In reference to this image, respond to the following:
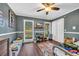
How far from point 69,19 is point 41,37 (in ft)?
3.91

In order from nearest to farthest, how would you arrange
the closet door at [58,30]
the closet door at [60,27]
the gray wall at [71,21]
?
the gray wall at [71,21]
the closet door at [58,30]
the closet door at [60,27]

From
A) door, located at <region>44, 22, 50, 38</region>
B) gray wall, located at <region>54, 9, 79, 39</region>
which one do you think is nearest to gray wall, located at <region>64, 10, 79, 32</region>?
gray wall, located at <region>54, 9, 79, 39</region>

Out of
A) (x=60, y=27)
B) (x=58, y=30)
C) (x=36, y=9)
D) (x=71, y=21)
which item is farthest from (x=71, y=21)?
(x=36, y=9)

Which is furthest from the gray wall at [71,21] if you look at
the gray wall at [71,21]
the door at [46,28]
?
the door at [46,28]

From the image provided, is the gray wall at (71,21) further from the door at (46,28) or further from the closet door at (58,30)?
the door at (46,28)

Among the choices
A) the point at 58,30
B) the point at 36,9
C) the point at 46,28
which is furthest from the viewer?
the point at 58,30

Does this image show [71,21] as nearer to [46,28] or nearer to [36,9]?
[46,28]

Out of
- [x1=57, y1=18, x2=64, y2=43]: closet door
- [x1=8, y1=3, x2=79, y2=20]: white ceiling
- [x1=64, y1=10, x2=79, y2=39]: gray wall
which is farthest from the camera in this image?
[x1=57, y1=18, x2=64, y2=43]: closet door

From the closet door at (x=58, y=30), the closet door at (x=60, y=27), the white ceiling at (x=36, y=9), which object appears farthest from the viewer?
the closet door at (x=60, y=27)

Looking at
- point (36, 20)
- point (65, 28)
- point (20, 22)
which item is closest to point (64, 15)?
point (65, 28)

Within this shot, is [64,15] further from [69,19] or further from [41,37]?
[41,37]

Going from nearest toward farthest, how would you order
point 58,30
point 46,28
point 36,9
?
point 36,9, point 46,28, point 58,30

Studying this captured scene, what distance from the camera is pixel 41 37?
10.8 ft

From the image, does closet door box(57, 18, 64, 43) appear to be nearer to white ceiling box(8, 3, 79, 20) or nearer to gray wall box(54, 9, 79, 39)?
gray wall box(54, 9, 79, 39)
